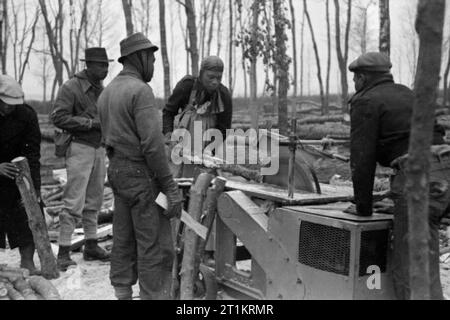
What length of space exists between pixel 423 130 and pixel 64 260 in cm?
466

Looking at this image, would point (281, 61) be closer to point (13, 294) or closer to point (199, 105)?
point (199, 105)

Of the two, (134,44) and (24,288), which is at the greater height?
(134,44)

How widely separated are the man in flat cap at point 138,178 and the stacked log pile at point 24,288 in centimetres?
87

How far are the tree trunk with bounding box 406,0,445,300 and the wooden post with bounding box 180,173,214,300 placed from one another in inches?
102

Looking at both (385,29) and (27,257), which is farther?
(385,29)

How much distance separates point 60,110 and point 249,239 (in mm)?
2666

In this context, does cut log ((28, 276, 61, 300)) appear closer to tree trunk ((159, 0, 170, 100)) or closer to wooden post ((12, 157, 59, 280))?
wooden post ((12, 157, 59, 280))

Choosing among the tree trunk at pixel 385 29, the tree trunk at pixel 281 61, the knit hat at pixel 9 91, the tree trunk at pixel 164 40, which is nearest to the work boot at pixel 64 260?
the knit hat at pixel 9 91

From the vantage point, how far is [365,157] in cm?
384

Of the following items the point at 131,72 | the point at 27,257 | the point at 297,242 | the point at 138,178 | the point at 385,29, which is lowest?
the point at 27,257

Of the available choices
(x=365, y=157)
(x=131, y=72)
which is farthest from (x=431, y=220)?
(x=131, y=72)

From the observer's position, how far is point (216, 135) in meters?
6.28

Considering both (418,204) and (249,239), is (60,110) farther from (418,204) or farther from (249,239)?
(418,204)

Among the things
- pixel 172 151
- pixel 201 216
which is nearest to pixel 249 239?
pixel 201 216
